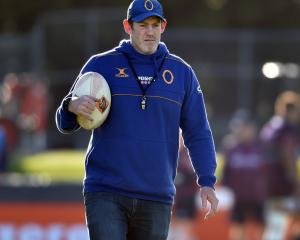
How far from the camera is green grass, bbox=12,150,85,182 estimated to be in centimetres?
1867

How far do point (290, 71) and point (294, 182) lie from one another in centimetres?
1221

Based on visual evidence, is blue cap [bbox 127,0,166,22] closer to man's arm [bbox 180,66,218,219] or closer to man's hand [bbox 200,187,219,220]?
man's arm [bbox 180,66,218,219]

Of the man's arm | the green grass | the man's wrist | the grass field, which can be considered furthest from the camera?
the green grass

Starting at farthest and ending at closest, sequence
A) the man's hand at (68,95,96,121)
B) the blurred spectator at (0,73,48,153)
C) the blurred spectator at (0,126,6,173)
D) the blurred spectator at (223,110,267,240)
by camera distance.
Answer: the blurred spectator at (0,73,48,153) → the blurred spectator at (0,126,6,173) → the blurred spectator at (223,110,267,240) → the man's hand at (68,95,96,121)

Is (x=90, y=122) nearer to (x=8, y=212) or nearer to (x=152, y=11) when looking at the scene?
(x=152, y=11)

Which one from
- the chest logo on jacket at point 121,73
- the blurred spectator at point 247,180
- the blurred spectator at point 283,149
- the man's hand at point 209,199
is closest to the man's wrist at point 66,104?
the chest logo on jacket at point 121,73

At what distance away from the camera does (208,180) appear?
6.95 meters

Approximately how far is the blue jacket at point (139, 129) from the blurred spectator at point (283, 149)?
6.40 meters

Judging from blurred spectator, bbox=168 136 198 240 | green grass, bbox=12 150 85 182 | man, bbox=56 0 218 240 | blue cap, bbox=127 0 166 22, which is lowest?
green grass, bbox=12 150 85 182

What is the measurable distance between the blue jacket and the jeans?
0.17 ft

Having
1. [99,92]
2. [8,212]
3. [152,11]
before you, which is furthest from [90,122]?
[8,212]

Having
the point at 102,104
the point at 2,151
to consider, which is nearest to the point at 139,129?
the point at 102,104

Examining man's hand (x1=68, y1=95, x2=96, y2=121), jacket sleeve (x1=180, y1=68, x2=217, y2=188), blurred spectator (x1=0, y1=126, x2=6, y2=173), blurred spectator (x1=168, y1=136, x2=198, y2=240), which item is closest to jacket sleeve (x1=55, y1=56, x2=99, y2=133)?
man's hand (x1=68, y1=95, x2=96, y2=121)

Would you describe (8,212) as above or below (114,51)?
below
